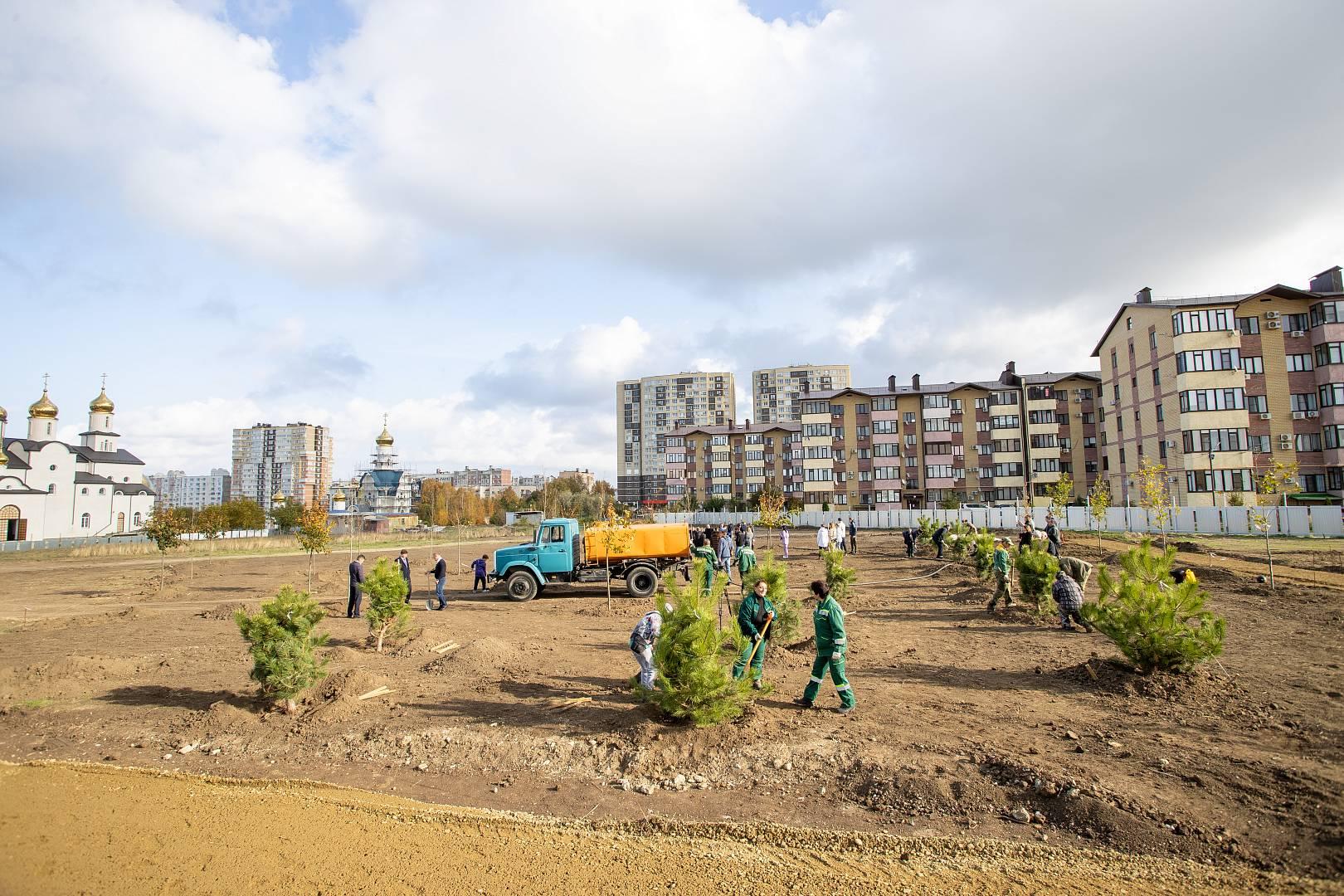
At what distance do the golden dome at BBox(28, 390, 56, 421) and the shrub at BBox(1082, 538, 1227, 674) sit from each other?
3785 inches

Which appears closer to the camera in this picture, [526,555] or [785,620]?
[785,620]

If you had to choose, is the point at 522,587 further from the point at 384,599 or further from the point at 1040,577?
the point at 1040,577

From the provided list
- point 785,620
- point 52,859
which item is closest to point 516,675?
point 785,620

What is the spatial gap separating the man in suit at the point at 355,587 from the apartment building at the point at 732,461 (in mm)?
66711

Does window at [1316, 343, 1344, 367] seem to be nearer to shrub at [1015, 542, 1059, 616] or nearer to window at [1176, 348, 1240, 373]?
window at [1176, 348, 1240, 373]

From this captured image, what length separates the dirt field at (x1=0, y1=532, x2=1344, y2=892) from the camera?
227 inches

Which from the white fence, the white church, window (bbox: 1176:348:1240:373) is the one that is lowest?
the white fence

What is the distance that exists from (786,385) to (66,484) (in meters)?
113

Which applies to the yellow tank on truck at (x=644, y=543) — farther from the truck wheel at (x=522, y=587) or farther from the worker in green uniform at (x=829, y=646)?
the worker in green uniform at (x=829, y=646)

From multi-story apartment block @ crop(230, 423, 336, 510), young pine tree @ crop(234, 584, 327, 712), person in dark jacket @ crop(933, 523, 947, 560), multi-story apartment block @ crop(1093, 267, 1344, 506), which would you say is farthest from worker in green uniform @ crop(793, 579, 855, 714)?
multi-story apartment block @ crop(230, 423, 336, 510)

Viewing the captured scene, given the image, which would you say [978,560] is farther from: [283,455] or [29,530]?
[283,455]

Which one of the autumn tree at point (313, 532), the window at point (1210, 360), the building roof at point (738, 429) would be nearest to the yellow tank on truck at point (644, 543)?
the autumn tree at point (313, 532)

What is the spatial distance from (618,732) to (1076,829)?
468 centimetres

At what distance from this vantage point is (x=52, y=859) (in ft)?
18.8
